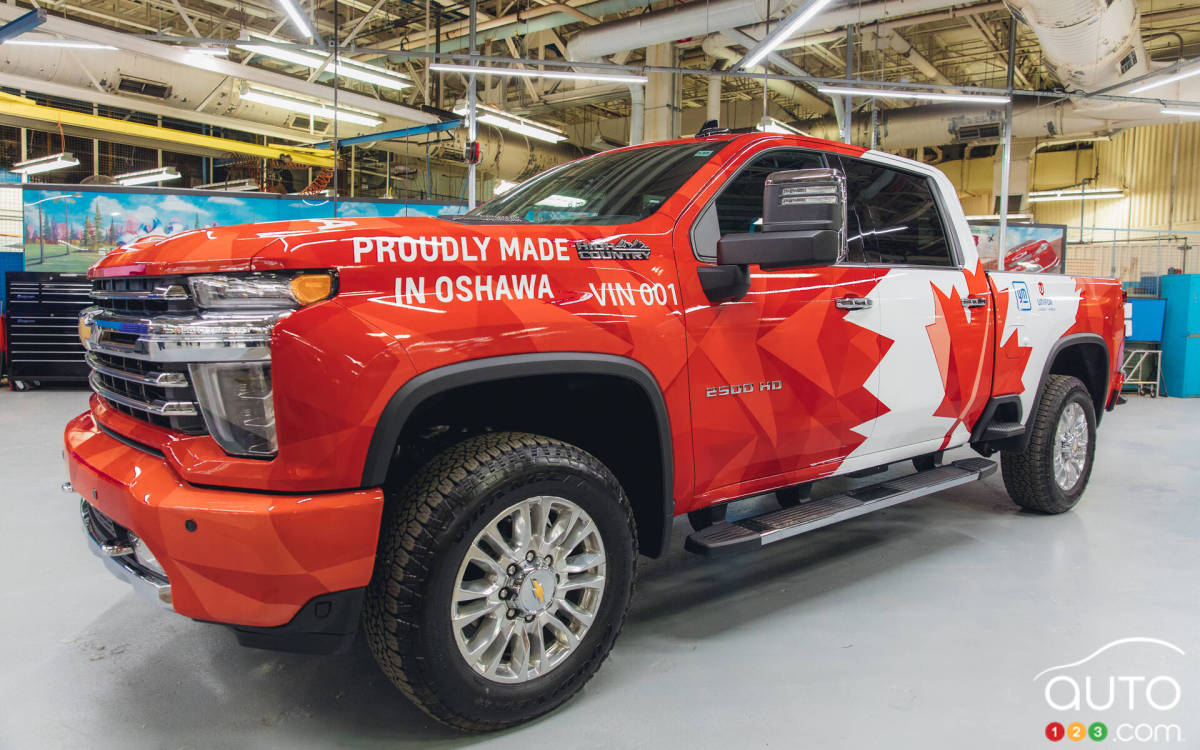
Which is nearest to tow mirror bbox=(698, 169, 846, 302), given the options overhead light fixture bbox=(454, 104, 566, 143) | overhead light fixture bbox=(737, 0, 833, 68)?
overhead light fixture bbox=(737, 0, 833, 68)

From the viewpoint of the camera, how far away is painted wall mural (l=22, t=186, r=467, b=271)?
32.2 ft

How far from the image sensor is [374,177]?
21.5 m

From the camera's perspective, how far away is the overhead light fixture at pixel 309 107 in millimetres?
12464

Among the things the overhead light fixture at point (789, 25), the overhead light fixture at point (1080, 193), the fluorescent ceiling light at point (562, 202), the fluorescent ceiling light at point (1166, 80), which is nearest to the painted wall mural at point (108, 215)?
the overhead light fixture at point (789, 25)

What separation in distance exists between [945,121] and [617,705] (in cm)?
1540

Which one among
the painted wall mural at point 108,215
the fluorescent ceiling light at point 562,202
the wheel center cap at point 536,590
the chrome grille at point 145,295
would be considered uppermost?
the painted wall mural at point 108,215

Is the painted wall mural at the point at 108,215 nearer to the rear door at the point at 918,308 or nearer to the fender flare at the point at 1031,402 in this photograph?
the rear door at the point at 918,308

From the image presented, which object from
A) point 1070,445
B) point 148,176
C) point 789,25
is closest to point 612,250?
point 1070,445

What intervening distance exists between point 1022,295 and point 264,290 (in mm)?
3451

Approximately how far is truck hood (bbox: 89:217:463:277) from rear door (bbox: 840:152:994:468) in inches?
71.1

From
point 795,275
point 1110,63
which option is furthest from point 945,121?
point 795,275

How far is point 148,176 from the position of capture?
15203 mm

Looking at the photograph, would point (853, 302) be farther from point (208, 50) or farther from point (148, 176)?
point (148, 176)

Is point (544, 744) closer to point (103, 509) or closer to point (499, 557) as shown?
point (499, 557)
